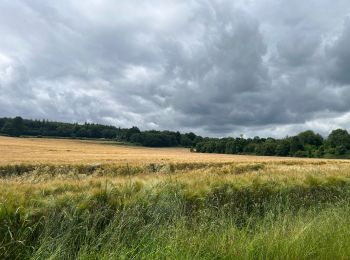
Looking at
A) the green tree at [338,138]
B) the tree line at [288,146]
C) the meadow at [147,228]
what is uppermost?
the green tree at [338,138]

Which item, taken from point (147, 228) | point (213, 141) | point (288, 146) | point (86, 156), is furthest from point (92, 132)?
point (147, 228)

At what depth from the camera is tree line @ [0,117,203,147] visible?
392ft

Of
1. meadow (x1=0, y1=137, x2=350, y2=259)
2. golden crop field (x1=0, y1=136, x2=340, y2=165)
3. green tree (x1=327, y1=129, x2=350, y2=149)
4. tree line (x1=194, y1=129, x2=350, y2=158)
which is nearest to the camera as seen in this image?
meadow (x1=0, y1=137, x2=350, y2=259)

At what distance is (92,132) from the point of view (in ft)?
436

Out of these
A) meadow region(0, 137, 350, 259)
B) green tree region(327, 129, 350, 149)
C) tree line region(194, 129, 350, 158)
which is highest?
green tree region(327, 129, 350, 149)

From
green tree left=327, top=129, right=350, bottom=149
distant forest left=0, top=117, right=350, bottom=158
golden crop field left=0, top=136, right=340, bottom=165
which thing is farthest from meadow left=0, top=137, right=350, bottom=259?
green tree left=327, top=129, right=350, bottom=149

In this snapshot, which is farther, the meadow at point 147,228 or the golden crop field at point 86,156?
the golden crop field at point 86,156

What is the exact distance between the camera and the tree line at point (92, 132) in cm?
11938

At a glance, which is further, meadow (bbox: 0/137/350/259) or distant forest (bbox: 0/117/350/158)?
distant forest (bbox: 0/117/350/158)

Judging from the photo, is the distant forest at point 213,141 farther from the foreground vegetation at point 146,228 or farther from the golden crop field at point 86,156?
the foreground vegetation at point 146,228

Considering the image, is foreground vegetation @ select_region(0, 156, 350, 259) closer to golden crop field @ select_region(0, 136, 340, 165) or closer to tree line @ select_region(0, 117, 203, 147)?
golden crop field @ select_region(0, 136, 340, 165)

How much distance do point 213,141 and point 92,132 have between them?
128 feet

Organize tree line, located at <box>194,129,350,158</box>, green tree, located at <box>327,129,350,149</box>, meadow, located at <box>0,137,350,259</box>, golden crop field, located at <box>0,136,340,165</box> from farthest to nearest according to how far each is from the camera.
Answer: green tree, located at <box>327,129,350,149</box>
tree line, located at <box>194,129,350,158</box>
golden crop field, located at <box>0,136,340,165</box>
meadow, located at <box>0,137,350,259</box>

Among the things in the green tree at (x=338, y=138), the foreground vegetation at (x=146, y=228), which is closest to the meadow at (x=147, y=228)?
the foreground vegetation at (x=146, y=228)
